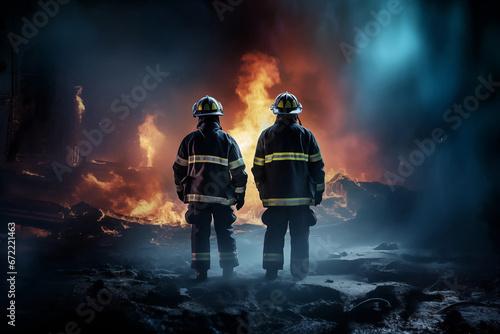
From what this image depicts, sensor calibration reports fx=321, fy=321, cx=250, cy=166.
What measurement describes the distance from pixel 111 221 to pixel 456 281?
805cm

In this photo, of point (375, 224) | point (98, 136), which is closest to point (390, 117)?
point (375, 224)

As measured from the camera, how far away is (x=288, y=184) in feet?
13.3

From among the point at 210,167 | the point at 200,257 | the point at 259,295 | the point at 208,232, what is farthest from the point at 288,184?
the point at 200,257

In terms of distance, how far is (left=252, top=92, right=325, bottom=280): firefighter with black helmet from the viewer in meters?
4.05

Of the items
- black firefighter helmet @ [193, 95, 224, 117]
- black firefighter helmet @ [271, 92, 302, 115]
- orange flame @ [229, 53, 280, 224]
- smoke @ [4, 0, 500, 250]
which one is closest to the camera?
black firefighter helmet @ [271, 92, 302, 115]

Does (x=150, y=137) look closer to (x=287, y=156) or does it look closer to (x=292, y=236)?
(x=287, y=156)

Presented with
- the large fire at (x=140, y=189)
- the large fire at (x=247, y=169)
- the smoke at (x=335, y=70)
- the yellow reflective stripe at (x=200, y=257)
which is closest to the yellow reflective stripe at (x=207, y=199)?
the yellow reflective stripe at (x=200, y=257)

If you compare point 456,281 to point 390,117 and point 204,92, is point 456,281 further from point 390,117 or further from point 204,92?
point 204,92

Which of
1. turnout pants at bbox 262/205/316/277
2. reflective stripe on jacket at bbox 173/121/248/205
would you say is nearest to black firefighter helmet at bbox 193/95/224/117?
reflective stripe on jacket at bbox 173/121/248/205

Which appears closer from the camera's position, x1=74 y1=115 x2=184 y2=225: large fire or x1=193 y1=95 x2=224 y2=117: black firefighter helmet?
x1=193 y1=95 x2=224 y2=117: black firefighter helmet

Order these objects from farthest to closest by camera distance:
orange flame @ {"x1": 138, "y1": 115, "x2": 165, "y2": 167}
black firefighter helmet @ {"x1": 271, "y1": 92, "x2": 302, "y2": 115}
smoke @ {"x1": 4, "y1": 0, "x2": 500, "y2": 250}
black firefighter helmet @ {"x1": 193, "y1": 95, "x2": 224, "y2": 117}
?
1. orange flame @ {"x1": 138, "y1": 115, "x2": 165, "y2": 167}
2. smoke @ {"x1": 4, "y1": 0, "x2": 500, "y2": 250}
3. black firefighter helmet @ {"x1": 193, "y1": 95, "x2": 224, "y2": 117}
4. black firefighter helmet @ {"x1": 271, "y1": 92, "x2": 302, "y2": 115}

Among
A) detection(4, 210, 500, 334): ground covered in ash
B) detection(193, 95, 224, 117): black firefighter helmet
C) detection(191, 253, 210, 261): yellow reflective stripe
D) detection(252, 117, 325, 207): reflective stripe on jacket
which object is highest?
detection(193, 95, 224, 117): black firefighter helmet

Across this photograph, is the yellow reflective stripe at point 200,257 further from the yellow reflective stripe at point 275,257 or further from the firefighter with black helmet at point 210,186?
the yellow reflective stripe at point 275,257

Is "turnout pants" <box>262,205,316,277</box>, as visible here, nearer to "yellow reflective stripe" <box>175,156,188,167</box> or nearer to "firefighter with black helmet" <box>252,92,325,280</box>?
"firefighter with black helmet" <box>252,92,325,280</box>
